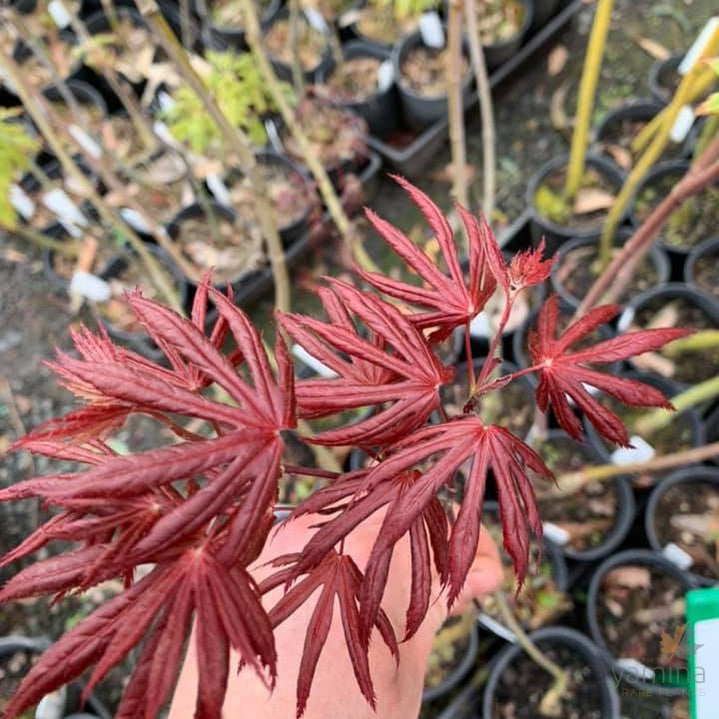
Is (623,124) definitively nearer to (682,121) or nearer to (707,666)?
(682,121)

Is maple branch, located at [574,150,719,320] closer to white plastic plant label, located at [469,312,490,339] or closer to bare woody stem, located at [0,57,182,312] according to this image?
white plastic plant label, located at [469,312,490,339]

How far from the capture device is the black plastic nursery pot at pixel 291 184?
6.50ft

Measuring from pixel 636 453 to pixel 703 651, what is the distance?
58cm

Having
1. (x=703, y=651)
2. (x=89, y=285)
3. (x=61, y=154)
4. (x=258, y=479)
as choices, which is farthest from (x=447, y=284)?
(x=89, y=285)

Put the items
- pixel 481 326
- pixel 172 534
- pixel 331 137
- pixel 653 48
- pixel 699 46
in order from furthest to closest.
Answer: pixel 653 48 → pixel 331 137 → pixel 481 326 → pixel 699 46 → pixel 172 534

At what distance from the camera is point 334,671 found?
770mm

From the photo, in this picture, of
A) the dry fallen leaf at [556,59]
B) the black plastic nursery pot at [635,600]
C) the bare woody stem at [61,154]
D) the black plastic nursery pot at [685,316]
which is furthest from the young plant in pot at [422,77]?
the black plastic nursery pot at [635,600]

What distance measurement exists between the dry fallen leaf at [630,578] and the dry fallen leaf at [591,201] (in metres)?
0.95

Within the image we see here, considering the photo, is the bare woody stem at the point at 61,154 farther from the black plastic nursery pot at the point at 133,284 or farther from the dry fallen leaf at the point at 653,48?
the dry fallen leaf at the point at 653,48

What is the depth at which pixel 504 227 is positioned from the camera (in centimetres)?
204

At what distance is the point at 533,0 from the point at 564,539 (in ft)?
5.68

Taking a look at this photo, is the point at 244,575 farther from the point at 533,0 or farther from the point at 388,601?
the point at 533,0

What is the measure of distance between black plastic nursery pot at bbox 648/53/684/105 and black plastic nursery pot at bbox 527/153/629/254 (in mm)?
290

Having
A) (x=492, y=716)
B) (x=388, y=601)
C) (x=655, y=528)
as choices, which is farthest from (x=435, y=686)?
(x=388, y=601)
